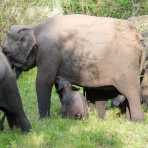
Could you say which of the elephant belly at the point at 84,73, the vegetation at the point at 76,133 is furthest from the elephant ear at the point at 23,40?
the vegetation at the point at 76,133

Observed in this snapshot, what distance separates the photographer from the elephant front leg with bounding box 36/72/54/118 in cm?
1059

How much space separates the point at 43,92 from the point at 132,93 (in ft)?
4.65

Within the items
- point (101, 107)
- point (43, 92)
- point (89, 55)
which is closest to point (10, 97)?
point (43, 92)

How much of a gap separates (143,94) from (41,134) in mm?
3007

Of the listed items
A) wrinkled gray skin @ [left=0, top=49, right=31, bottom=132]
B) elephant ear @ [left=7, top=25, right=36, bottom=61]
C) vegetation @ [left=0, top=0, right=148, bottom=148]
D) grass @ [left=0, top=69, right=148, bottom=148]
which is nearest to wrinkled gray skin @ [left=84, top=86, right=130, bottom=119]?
vegetation @ [left=0, top=0, right=148, bottom=148]

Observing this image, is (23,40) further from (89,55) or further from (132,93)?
(132,93)

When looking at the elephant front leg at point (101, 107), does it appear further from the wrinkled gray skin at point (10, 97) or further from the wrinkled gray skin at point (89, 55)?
the wrinkled gray skin at point (10, 97)

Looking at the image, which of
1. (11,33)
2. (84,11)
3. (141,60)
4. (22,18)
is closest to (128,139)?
(141,60)

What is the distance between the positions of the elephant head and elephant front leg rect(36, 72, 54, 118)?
15.6 inches

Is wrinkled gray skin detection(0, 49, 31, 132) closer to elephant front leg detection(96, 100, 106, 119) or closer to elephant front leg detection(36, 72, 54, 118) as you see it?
elephant front leg detection(36, 72, 54, 118)

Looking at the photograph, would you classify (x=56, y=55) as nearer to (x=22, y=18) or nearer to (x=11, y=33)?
(x=11, y=33)

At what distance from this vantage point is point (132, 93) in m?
10.4

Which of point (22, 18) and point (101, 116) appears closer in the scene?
point (101, 116)

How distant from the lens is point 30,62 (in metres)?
10.8
